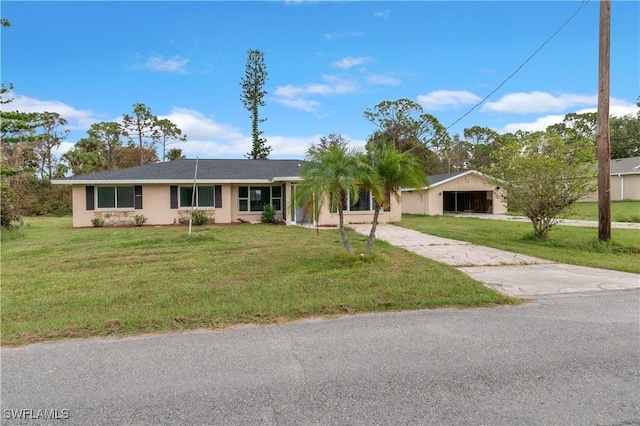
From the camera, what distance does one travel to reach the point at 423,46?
1305cm

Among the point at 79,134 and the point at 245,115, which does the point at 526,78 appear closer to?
the point at 245,115

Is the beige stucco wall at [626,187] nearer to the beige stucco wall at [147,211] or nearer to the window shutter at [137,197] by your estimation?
the beige stucco wall at [147,211]

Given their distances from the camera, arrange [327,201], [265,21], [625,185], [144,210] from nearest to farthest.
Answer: [327,201] < [265,21] < [144,210] < [625,185]

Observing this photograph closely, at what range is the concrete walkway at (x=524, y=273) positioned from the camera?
577cm

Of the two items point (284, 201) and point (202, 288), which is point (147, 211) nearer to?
point (284, 201)

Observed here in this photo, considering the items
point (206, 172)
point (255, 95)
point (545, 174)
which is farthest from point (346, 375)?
point (255, 95)

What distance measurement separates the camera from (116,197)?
17.6m

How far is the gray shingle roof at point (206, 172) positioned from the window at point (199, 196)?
64 centimetres

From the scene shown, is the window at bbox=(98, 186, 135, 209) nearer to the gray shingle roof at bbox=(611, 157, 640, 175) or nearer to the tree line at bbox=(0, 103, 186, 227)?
the tree line at bbox=(0, 103, 186, 227)

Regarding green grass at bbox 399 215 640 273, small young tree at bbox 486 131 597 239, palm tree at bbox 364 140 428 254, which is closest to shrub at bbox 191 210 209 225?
green grass at bbox 399 215 640 273

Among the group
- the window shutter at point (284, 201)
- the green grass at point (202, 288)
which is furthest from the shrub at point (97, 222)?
the window shutter at point (284, 201)

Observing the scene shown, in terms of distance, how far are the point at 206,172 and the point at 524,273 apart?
1590 centimetres

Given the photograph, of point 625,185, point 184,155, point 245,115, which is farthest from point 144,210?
point 625,185

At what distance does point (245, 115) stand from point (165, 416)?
35372 millimetres
